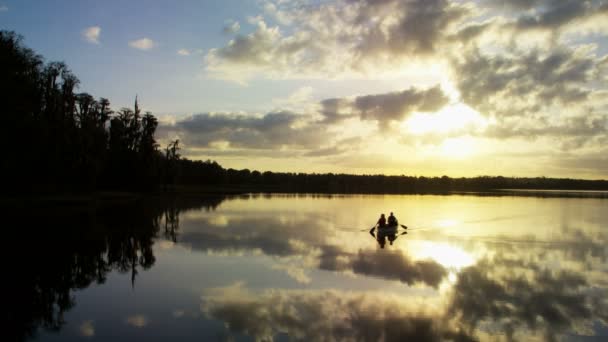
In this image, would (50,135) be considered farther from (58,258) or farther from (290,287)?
(290,287)

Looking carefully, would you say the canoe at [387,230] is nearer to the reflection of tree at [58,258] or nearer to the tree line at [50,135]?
the reflection of tree at [58,258]

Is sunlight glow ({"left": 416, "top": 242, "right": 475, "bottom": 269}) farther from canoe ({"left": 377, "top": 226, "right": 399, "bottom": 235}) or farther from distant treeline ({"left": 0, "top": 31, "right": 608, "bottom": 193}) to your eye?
distant treeline ({"left": 0, "top": 31, "right": 608, "bottom": 193})

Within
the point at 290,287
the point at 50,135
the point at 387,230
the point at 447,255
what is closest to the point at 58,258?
the point at 290,287

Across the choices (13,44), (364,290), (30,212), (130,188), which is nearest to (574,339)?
(364,290)

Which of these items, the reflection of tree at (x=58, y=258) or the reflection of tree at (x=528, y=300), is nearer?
the reflection of tree at (x=58, y=258)

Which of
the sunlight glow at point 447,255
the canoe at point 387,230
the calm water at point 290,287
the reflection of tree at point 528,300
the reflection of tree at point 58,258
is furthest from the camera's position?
the canoe at point 387,230

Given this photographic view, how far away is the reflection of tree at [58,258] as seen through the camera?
525 inches

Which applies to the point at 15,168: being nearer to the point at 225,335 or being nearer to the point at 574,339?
the point at 225,335

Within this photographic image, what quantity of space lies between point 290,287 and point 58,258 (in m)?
11.3

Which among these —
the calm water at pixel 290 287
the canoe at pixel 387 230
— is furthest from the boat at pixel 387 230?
the calm water at pixel 290 287

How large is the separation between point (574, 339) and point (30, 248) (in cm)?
2396

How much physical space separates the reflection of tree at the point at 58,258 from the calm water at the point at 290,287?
77mm

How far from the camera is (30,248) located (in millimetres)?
22875

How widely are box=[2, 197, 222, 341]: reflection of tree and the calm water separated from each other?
8 centimetres
